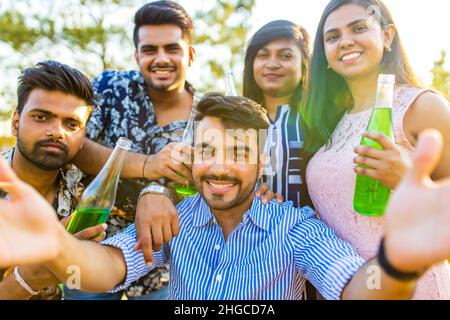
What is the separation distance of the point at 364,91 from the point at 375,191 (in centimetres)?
57

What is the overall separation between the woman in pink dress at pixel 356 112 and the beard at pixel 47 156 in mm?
1319

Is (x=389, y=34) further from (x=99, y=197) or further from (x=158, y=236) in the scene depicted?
(x=99, y=197)

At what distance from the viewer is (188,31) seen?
3420 mm

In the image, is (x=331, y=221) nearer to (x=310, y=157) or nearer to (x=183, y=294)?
(x=310, y=157)

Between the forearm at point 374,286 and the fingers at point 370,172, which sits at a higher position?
the fingers at point 370,172

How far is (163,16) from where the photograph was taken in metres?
3.25

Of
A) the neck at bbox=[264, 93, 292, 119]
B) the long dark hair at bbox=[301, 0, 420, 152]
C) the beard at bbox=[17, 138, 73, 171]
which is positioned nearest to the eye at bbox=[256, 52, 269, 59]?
the neck at bbox=[264, 93, 292, 119]

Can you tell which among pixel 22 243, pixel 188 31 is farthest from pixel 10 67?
pixel 22 243

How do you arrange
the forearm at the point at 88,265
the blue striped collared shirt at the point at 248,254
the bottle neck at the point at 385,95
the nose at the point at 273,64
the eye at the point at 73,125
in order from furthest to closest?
the nose at the point at 273,64
the eye at the point at 73,125
the blue striped collared shirt at the point at 248,254
the bottle neck at the point at 385,95
the forearm at the point at 88,265

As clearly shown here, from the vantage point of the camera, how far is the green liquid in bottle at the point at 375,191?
2.08m

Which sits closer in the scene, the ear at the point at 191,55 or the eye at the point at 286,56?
the eye at the point at 286,56

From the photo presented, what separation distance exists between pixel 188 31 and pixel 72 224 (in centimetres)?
179

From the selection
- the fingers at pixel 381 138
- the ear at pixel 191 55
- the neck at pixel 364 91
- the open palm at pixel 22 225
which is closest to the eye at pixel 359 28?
the neck at pixel 364 91

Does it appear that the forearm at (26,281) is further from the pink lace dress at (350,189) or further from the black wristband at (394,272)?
the black wristband at (394,272)
